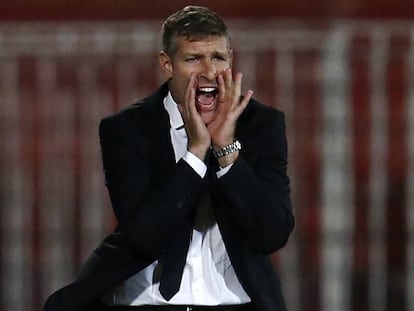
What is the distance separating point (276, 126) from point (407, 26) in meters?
2.87

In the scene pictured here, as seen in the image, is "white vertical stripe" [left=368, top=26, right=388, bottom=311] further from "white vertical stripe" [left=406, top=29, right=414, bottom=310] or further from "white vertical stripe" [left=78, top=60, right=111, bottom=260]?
"white vertical stripe" [left=78, top=60, right=111, bottom=260]

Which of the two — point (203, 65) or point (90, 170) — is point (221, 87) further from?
point (90, 170)

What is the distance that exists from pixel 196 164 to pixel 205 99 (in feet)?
0.55

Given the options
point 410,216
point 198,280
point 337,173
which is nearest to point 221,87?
point 198,280

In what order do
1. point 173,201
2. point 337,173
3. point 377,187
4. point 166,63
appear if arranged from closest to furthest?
point 173,201 < point 166,63 < point 337,173 < point 377,187

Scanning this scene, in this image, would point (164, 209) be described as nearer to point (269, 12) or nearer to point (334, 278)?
point (334, 278)

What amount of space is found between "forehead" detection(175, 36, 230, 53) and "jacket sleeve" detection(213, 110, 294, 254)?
0.21m

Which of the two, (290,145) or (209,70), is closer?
(209,70)

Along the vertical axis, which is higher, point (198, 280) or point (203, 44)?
point (203, 44)

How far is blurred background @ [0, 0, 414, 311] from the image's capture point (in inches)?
241

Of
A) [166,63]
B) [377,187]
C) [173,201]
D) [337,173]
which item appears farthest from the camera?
[377,187]

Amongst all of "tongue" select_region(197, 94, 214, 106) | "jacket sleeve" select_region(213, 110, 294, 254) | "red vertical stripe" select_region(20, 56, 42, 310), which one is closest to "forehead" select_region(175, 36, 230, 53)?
"tongue" select_region(197, 94, 214, 106)

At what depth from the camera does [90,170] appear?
628 centimetres

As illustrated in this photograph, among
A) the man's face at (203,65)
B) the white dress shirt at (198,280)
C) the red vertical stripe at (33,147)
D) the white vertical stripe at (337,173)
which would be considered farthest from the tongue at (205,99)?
the red vertical stripe at (33,147)
